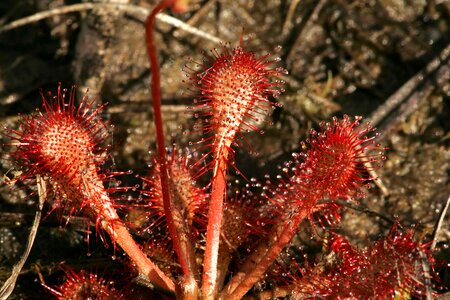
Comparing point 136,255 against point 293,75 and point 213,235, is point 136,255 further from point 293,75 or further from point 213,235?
point 293,75

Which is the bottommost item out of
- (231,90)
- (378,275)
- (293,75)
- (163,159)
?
(378,275)

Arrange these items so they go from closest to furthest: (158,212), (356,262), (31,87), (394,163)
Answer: (356,262) < (158,212) < (394,163) < (31,87)

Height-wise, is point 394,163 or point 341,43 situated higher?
point 341,43

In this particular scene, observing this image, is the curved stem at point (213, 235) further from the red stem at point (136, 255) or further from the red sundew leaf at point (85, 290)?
the red sundew leaf at point (85, 290)

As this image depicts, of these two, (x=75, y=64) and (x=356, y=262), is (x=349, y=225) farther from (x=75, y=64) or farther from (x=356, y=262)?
(x=75, y=64)

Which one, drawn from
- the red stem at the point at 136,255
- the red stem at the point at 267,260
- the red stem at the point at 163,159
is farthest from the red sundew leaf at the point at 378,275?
the red stem at the point at 136,255

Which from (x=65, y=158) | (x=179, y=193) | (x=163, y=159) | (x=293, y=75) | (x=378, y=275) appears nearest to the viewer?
(x=163, y=159)

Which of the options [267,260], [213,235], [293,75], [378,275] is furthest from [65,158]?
[293,75]

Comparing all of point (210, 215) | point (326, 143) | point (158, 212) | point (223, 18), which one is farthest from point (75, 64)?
point (326, 143)

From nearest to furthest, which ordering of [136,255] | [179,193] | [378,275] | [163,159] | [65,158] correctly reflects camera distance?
[163,159], [378,275], [65,158], [136,255], [179,193]
